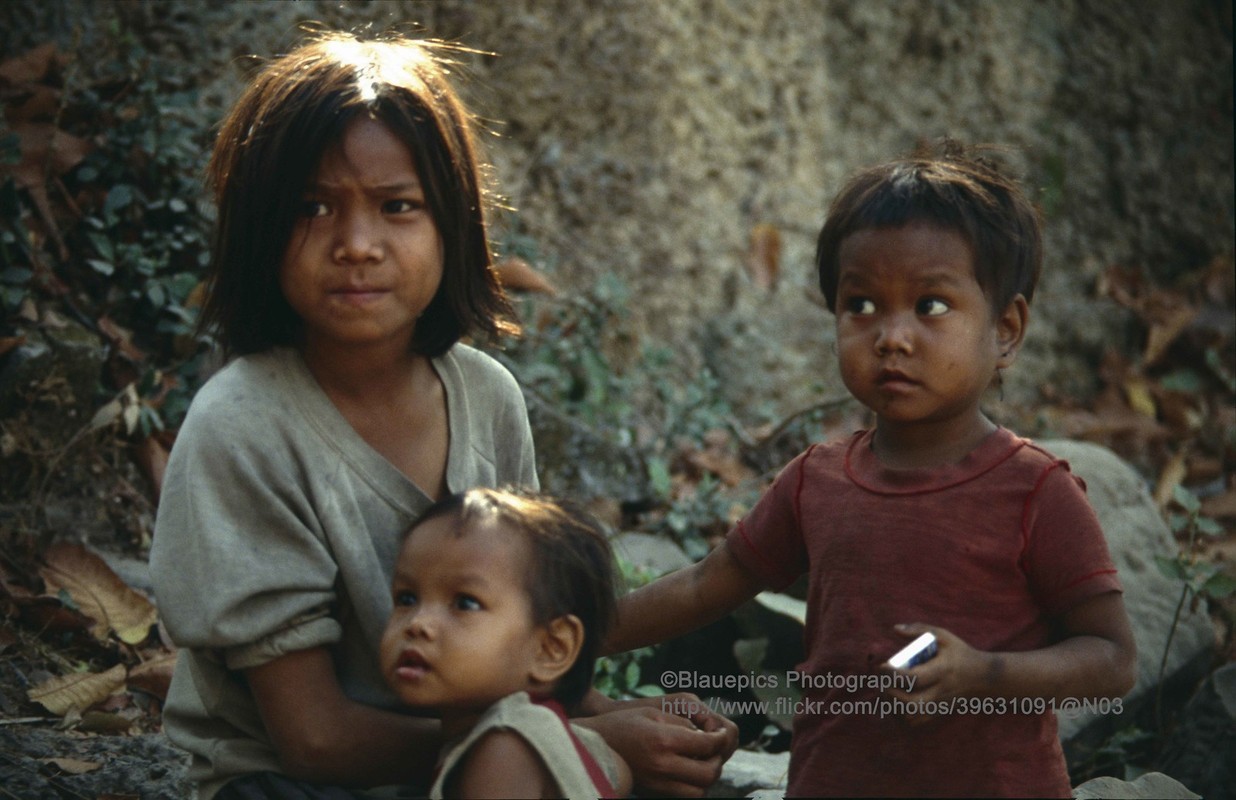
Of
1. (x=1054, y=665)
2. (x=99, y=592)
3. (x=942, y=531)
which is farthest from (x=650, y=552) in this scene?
(x=1054, y=665)

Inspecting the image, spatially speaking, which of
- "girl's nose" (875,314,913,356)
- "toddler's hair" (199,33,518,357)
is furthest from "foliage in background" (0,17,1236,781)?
"girl's nose" (875,314,913,356)

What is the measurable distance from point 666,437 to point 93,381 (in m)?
1.87

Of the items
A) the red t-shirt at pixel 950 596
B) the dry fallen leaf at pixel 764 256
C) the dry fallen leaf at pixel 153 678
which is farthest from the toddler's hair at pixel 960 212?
the dry fallen leaf at pixel 764 256

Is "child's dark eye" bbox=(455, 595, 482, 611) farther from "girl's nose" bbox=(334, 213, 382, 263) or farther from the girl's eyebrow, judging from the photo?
the girl's eyebrow

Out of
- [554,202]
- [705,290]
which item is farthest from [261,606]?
[705,290]

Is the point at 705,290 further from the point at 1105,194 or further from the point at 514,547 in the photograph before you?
the point at 514,547

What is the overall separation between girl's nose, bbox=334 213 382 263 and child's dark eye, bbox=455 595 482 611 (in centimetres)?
57

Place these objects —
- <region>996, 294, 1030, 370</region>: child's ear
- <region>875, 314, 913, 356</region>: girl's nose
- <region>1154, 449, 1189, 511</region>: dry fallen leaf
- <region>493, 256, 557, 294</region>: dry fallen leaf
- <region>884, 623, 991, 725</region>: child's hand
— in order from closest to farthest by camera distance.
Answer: <region>884, 623, 991, 725</region>: child's hand → <region>875, 314, 913, 356</region>: girl's nose → <region>996, 294, 1030, 370</region>: child's ear → <region>493, 256, 557, 294</region>: dry fallen leaf → <region>1154, 449, 1189, 511</region>: dry fallen leaf

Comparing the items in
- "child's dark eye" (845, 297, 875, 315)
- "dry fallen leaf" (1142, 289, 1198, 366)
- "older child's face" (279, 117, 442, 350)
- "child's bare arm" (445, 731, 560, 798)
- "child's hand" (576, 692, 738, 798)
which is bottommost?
"dry fallen leaf" (1142, 289, 1198, 366)

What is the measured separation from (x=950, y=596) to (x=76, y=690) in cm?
192

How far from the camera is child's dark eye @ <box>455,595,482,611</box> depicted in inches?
81.7

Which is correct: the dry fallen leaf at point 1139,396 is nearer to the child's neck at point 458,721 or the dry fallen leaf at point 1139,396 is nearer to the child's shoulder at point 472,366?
the child's shoulder at point 472,366

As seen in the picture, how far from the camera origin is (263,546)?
7.09 ft

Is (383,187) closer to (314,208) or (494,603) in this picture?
(314,208)
